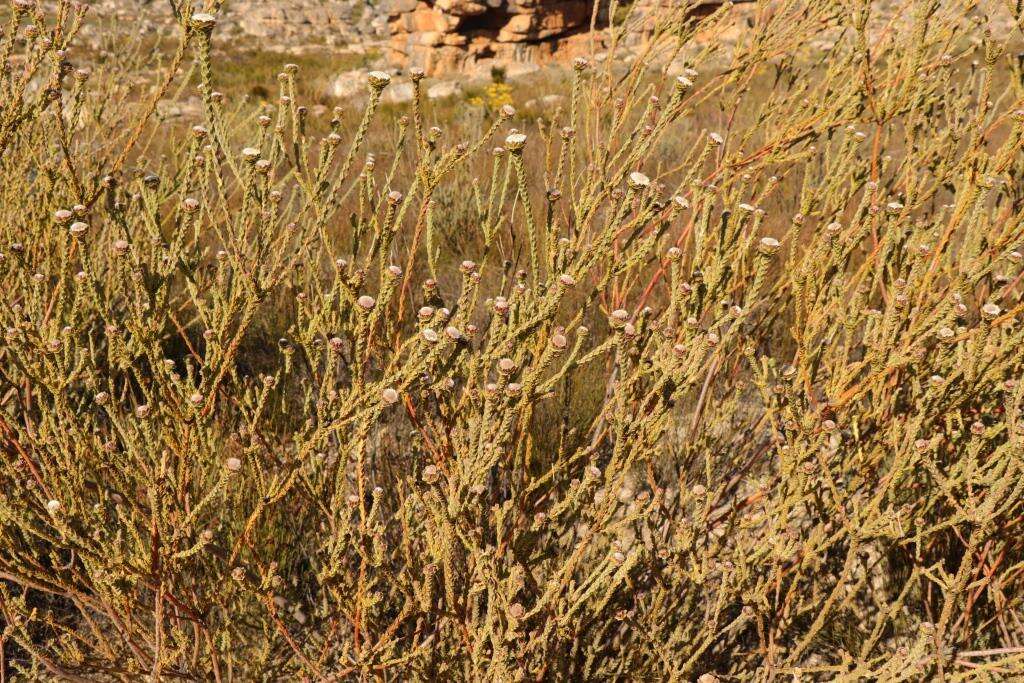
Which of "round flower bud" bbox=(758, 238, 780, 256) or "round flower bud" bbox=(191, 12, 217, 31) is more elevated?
"round flower bud" bbox=(191, 12, 217, 31)

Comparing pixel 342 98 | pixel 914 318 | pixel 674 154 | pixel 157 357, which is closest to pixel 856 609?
pixel 914 318

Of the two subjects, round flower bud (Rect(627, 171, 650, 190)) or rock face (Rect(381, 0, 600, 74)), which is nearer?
round flower bud (Rect(627, 171, 650, 190))

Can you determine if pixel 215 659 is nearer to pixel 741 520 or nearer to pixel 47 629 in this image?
pixel 47 629

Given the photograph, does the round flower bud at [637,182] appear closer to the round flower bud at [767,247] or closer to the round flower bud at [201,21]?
the round flower bud at [767,247]

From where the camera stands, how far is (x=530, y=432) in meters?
1.55

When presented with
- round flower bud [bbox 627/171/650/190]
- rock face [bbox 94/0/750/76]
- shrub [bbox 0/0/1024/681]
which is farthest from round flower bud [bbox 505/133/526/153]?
rock face [bbox 94/0/750/76]

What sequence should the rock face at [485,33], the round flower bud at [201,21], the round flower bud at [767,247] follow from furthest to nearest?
the rock face at [485,33] → the round flower bud at [767,247] → the round flower bud at [201,21]

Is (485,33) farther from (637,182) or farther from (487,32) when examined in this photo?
(637,182)

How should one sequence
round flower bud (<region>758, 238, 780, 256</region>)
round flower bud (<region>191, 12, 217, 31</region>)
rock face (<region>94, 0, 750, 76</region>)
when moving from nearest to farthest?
round flower bud (<region>191, 12, 217, 31</region>)
round flower bud (<region>758, 238, 780, 256</region>)
rock face (<region>94, 0, 750, 76</region>)

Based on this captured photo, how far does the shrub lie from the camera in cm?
124

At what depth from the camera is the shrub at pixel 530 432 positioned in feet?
4.08

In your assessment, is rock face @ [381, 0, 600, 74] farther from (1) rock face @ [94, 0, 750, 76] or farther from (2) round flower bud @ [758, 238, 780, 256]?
(2) round flower bud @ [758, 238, 780, 256]

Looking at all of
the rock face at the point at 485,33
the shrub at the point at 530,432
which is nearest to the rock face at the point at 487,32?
the rock face at the point at 485,33

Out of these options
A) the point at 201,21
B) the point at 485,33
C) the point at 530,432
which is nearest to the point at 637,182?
the point at 530,432
